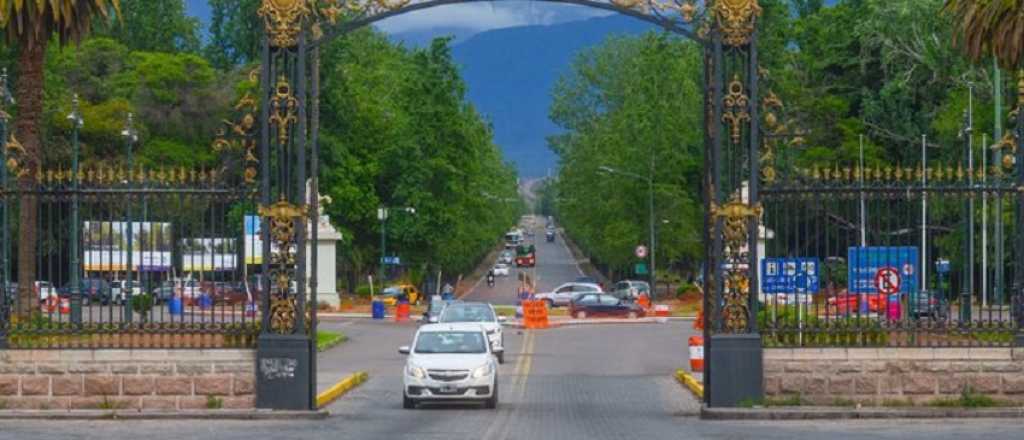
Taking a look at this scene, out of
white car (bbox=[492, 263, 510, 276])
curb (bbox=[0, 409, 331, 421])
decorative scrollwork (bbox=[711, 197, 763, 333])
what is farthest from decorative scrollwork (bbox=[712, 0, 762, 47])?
white car (bbox=[492, 263, 510, 276])

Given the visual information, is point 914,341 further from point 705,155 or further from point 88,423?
point 88,423

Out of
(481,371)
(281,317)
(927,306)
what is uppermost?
(927,306)

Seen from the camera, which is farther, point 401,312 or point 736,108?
point 401,312

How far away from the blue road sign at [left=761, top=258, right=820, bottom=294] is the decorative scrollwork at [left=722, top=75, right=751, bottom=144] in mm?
1991

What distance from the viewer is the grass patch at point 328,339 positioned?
5347 cm

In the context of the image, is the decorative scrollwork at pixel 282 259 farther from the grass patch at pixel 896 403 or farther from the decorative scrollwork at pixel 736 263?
the grass patch at pixel 896 403

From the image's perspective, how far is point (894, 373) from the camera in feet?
94.1

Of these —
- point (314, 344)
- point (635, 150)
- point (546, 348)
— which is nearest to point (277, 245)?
point (314, 344)

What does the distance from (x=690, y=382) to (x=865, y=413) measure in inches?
401

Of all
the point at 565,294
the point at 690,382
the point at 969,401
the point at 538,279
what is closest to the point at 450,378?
the point at 690,382

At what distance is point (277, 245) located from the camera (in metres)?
29.1

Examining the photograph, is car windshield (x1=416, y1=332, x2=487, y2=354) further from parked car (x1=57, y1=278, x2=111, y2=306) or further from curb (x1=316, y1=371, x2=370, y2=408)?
parked car (x1=57, y1=278, x2=111, y2=306)

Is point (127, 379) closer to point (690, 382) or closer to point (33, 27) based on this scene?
point (33, 27)

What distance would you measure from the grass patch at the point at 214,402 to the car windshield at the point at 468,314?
19.9m
